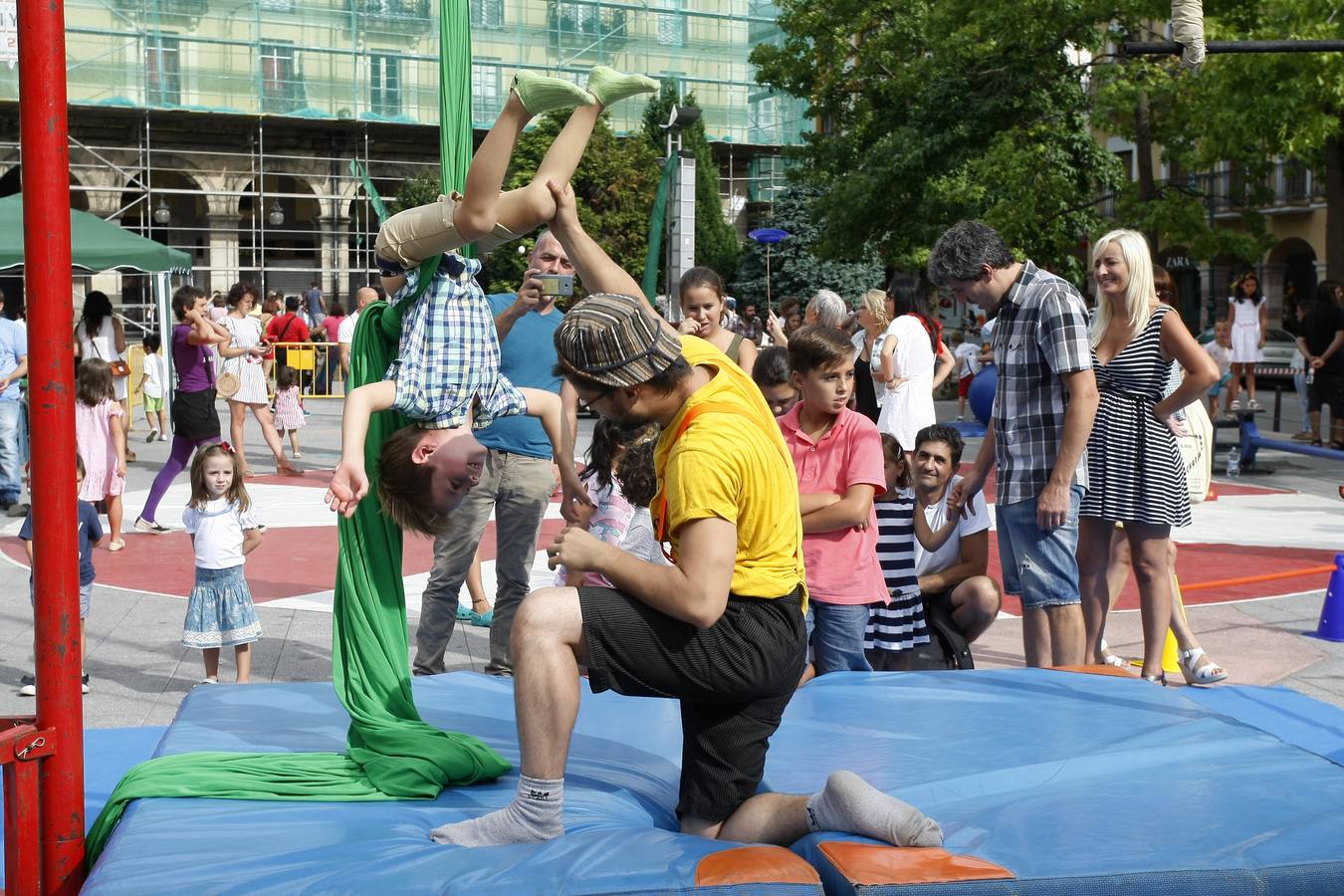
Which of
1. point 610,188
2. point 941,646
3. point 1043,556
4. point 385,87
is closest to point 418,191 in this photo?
point 385,87

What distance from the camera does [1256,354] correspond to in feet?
53.2

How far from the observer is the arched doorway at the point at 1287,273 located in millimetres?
33625

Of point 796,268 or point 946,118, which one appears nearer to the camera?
point 946,118

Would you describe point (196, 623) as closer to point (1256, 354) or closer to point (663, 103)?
point (1256, 354)

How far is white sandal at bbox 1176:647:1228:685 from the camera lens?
582 cm

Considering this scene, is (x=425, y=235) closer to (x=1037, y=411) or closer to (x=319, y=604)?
(x=1037, y=411)

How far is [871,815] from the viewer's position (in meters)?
3.19

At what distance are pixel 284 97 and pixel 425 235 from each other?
30018 mm

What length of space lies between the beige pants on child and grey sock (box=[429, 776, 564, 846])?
4.69 feet

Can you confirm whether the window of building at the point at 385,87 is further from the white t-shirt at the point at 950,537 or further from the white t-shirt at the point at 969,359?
the white t-shirt at the point at 950,537

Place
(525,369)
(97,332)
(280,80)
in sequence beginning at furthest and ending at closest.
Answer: (280,80)
(97,332)
(525,369)

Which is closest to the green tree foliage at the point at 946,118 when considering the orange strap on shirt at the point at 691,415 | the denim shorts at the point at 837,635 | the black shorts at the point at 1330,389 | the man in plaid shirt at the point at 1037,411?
the black shorts at the point at 1330,389

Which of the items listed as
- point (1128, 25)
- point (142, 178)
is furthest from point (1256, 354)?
point (142, 178)

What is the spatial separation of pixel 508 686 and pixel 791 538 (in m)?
1.84
